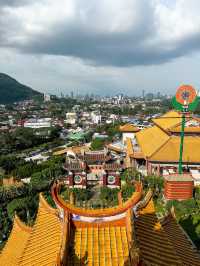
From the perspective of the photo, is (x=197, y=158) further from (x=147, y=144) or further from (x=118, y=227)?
(x=118, y=227)

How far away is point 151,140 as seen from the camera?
115 ft

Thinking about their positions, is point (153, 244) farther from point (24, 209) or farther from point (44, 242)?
point (24, 209)

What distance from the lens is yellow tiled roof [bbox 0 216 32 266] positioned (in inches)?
352

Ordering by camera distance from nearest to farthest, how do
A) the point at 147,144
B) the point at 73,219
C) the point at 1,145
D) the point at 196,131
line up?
the point at 73,219, the point at 196,131, the point at 147,144, the point at 1,145

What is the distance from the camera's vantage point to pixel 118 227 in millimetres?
6793

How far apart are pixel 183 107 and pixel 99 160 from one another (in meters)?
9.16

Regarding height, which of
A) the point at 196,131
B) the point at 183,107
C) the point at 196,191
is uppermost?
the point at 183,107

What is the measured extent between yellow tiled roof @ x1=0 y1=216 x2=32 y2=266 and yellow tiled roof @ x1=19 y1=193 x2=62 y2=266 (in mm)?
1107

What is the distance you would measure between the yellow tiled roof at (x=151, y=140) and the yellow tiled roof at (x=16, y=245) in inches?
825

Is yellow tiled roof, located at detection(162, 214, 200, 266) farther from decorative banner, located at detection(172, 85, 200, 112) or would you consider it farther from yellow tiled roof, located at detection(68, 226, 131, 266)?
decorative banner, located at detection(172, 85, 200, 112)

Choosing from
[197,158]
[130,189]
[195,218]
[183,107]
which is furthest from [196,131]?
[195,218]

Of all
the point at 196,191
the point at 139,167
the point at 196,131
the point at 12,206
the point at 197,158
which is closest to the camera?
the point at 12,206

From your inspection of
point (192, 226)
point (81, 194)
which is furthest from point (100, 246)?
point (81, 194)

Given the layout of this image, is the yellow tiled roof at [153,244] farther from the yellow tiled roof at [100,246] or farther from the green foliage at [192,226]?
the green foliage at [192,226]
